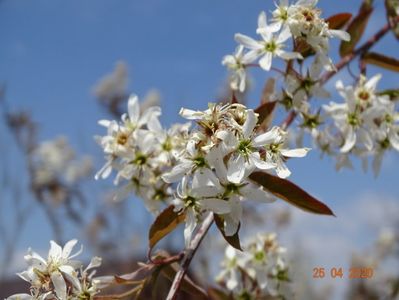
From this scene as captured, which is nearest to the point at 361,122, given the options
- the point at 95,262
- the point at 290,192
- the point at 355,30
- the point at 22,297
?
the point at 355,30

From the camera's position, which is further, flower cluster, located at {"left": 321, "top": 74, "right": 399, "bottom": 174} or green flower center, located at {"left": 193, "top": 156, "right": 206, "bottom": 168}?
flower cluster, located at {"left": 321, "top": 74, "right": 399, "bottom": 174}

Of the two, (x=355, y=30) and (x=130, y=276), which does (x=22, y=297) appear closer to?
(x=130, y=276)

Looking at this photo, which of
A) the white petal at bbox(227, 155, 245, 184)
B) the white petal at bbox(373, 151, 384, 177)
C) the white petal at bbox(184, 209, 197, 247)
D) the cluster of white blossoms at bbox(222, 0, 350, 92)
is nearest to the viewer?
the white petal at bbox(227, 155, 245, 184)

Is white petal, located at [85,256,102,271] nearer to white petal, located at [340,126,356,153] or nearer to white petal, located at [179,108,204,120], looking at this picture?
white petal, located at [179,108,204,120]

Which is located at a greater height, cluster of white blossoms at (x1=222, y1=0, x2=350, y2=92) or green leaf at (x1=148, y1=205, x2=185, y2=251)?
cluster of white blossoms at (x1=222, y1=0, x2=350, y2=92)

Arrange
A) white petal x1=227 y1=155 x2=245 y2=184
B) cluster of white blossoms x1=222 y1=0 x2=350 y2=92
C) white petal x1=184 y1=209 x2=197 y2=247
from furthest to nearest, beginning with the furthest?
cluster of white blossoms x1=222 y1=0 x2=350 y2=92 → white petal x1=184 y1=209 x2=197 y2=247 → white petal x1=227 y1=155 x2=245 y2=184

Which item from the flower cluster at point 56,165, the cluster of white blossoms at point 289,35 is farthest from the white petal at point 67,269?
the flower cluster at point 56,165

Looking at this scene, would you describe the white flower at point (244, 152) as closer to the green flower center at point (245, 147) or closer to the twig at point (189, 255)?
the green flower center at point (245, 147)

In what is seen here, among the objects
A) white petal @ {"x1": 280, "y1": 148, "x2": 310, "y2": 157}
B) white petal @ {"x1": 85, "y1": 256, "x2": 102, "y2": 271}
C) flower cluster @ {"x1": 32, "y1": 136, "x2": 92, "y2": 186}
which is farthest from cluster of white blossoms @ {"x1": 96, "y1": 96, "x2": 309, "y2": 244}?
flower cluster @ {"x1": 32, "y1": 136, "x2": 92, "y2": 186}
